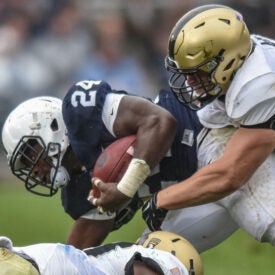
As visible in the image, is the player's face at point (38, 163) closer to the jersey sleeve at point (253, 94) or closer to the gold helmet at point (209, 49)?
the gold helmet at point (209, 49)

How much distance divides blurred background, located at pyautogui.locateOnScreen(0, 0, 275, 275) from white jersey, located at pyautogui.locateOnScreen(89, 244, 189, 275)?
6.91 meters

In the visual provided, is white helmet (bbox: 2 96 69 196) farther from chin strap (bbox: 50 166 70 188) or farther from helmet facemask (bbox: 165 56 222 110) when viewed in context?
helmet facemask (bbox: 165 56 222 110)

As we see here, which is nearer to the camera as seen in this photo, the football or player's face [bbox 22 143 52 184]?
the football

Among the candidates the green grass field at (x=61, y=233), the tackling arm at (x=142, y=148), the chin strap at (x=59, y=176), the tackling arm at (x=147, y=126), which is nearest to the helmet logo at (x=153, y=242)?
the tackling arm at (x=142, y=148)

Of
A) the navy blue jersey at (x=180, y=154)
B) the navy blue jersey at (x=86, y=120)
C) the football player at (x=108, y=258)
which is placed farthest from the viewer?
the navy blue jersey at (x=180, y=154)

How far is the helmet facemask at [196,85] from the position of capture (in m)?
6.04

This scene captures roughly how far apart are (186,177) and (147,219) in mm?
A: 337

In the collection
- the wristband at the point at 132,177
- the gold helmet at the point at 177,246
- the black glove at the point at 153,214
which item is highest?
the wristband at the point at 132,177

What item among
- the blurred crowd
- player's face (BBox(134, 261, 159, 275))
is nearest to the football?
player's face (BBox(134, 261, 159, 275))

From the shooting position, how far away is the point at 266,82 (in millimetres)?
5918

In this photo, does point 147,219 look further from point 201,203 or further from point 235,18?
point 235,18

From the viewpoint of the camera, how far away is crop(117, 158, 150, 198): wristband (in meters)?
6.05

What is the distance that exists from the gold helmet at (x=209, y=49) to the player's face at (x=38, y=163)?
82cm

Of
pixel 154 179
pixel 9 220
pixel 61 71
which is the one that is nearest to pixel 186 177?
pixel 154 179
